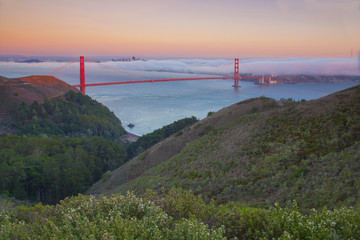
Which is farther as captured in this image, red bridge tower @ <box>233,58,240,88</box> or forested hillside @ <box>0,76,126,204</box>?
red bridge tower @ <box>233,58,240,88</box>

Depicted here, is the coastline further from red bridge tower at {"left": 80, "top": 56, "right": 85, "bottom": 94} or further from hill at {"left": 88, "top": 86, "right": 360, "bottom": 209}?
hill at {"left": 88, "top": 86, "right": 360, "bottom": 209}

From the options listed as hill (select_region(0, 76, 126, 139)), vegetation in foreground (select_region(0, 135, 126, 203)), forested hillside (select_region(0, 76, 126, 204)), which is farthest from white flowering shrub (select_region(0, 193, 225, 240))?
hill (select_region(0, 76, 126, 139))

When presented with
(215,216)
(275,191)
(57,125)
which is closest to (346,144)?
(275,191)

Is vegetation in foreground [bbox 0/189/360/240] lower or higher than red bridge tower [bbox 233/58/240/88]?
lower

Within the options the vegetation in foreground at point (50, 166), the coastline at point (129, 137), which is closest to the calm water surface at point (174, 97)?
the coastline at point (129, 137)

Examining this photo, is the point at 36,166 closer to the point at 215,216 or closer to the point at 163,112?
the point at 215,216

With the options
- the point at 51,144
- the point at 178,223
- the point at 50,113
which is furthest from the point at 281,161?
the point at 50,113

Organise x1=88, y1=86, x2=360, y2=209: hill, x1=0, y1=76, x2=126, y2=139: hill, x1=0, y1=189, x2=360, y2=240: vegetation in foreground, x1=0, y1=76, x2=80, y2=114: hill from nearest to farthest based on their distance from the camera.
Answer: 1. x1=0, y1=189, x2=360, y2=240: vegetation in foreground
2. x1=88, y1=86, x2=360, y2=209: hill
3. x1=0, y1=76, x2=126, y2=139: hill
4. x1=0, y1=76, x2=80, y2=114: hill
